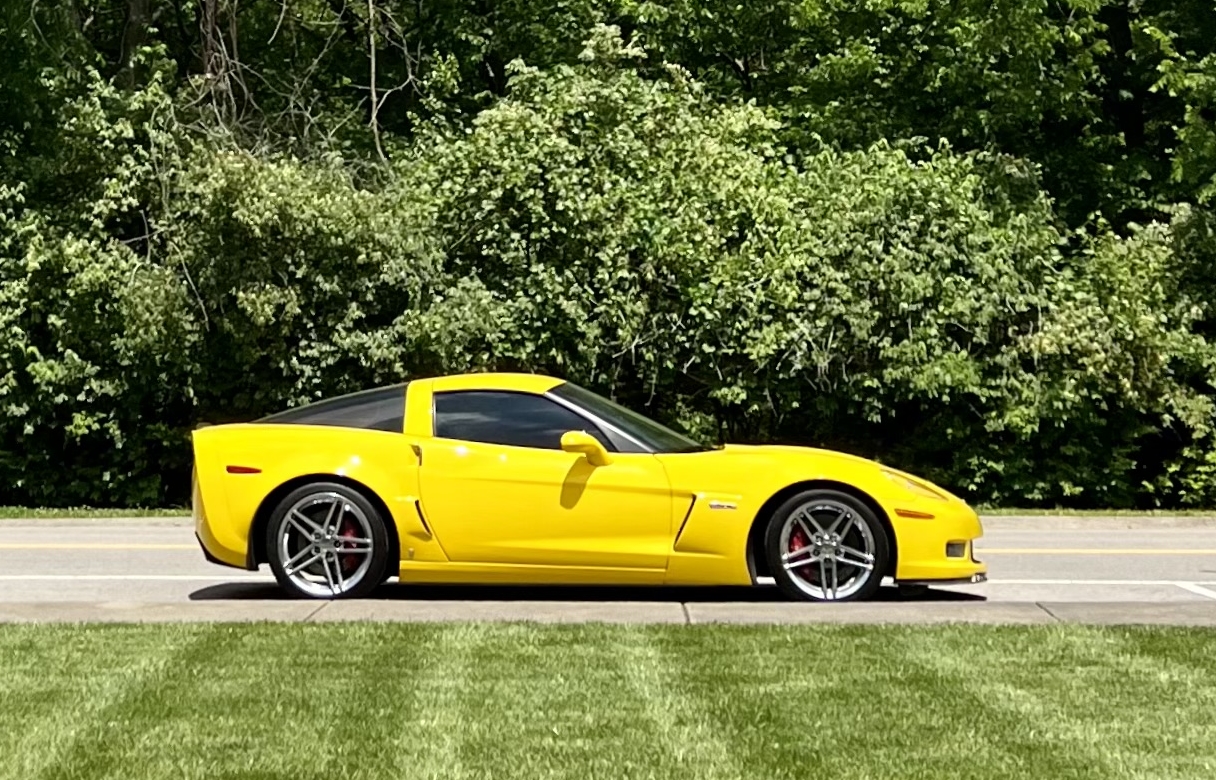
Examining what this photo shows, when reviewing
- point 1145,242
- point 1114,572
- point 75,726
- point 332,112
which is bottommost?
point 1114,572

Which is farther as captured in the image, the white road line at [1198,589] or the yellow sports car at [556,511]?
the white road line at [1198,589]

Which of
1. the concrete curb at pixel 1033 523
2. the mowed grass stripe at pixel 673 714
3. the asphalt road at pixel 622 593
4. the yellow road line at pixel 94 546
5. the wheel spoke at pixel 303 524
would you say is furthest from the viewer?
the concrete curb at pixel 1033 523

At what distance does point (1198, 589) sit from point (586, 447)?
413 cm

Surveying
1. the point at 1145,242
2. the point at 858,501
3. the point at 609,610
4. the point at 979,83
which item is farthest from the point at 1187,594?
the point at 979,83

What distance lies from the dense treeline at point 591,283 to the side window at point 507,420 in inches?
379

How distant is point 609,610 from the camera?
28.8 ft

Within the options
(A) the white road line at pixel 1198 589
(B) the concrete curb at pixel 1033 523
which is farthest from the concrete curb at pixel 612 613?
(B) the concrete curb at pixel 1033 523

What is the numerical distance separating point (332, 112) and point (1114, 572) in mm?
16640

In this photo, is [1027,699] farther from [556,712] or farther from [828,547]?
[828,547]

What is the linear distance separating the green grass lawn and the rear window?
2129mm

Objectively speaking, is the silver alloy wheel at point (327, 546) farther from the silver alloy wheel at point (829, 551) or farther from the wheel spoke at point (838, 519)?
the wheel spoke at point (838, 519)

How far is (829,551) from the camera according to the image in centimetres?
967

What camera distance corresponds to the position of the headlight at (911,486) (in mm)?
9844

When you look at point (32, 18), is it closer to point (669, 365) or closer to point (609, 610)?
point (669, 365)
